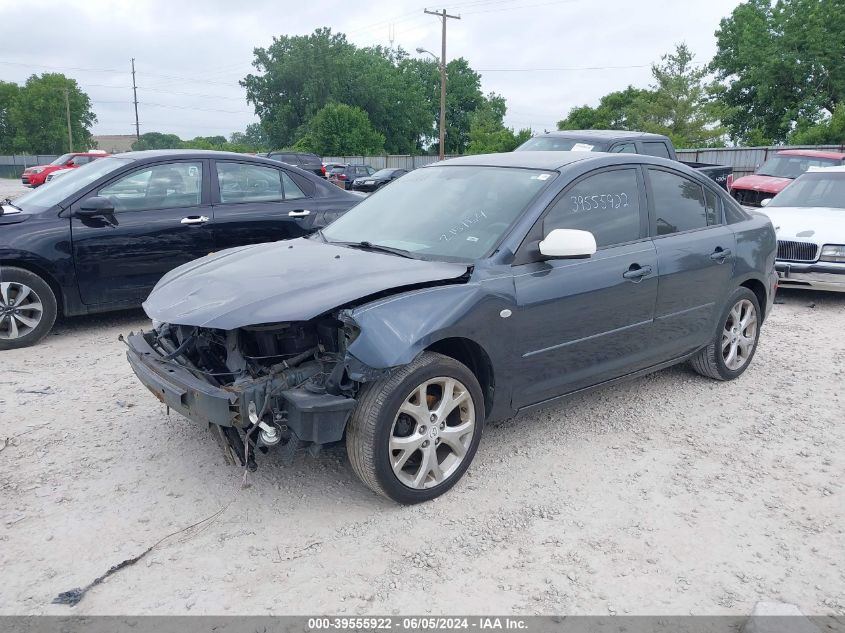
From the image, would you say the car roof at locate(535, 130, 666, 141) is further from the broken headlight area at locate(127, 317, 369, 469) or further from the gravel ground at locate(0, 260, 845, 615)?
the broken headlight area at locate(127, 317, 369, 469)

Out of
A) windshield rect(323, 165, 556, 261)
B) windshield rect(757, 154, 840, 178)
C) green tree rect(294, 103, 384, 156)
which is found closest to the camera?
windshield rect(323, 165, 556, 261)

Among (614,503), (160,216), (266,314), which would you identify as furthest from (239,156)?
(614,503)

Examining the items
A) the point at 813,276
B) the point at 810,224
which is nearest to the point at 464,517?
the point at 813,276

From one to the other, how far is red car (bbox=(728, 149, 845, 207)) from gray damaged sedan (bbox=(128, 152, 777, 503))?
1008cm

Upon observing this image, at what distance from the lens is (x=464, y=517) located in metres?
3.51

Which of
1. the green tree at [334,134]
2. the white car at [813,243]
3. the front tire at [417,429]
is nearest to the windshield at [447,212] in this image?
the front tire at [417,429]

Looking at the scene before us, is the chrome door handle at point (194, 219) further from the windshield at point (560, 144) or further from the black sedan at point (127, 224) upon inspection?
the windshield at point (560, 144)

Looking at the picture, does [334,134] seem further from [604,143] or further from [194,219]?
[194,219]

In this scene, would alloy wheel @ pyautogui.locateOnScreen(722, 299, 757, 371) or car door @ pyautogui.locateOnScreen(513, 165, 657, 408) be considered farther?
alloy wheel @ pyautogui.locateOnScreen(722, 299, 757, 371)

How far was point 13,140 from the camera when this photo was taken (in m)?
81.6

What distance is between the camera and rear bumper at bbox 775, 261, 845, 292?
Answer: 8.12m

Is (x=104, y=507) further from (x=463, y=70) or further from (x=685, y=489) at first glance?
(x=463, y=70)

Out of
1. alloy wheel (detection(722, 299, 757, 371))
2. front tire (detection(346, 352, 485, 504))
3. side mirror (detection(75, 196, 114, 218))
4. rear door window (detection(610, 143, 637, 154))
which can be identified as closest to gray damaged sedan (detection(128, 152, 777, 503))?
front tire (detection(346, 352, 485, 504))

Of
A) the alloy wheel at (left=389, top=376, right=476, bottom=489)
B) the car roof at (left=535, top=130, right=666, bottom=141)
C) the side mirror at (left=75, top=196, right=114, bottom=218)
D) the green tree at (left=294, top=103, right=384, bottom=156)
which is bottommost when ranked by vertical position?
the alloy wheel at (left=389, top=376, right=476, bottom=489)
